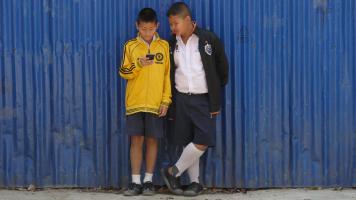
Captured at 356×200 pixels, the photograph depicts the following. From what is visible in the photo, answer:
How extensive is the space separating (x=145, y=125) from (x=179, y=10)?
3.49 feet

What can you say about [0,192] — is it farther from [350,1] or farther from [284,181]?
[350,1]

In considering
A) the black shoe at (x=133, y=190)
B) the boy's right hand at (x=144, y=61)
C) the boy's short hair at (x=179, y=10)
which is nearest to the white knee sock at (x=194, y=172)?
the black shoe at (x=133, y=190)

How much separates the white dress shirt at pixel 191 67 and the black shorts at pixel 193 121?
0.08 metres

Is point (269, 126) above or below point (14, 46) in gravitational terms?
below

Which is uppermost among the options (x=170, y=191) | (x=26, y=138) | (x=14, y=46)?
(x=14, y=46)

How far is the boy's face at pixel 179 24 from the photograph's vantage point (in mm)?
6758

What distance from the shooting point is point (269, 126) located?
282 inches

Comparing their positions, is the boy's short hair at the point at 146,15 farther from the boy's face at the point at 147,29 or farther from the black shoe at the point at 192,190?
the black shoe at the point at 192,190

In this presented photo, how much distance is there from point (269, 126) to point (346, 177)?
0.87m

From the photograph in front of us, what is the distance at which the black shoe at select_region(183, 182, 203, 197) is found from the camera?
23.1ft

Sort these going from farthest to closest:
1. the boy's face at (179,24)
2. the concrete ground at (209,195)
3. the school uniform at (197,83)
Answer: the concrete ground at (209,195) → the school uniform at (197,83) → the boy's face at (179,24)

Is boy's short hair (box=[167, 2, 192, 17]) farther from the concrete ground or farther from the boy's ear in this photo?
the concrete ground

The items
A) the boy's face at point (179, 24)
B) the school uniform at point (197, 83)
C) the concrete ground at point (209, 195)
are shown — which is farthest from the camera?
the concrete ground at point (209, 195)

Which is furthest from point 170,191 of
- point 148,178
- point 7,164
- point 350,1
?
point 350,1
